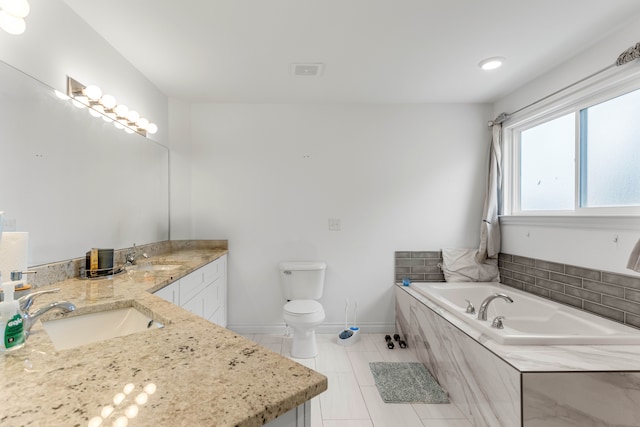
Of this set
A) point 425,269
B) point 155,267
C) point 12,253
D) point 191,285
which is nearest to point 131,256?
point 155,267

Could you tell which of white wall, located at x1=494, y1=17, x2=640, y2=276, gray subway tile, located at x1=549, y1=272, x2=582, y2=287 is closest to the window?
white wall, located at x1=494, y1=17, x2=640, y2=276

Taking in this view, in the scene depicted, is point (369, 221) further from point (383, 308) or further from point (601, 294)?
point (601, 294)

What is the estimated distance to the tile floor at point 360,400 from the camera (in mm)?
1735

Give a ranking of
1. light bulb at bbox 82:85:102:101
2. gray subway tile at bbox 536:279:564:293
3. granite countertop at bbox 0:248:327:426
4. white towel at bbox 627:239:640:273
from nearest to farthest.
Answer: granite countertop at bbox 0:248:327:426
white towel at bbox 627:239:640:273
light bulb at bbox 82:85:102:101
gray subway tile at bbox 536:279:564:293

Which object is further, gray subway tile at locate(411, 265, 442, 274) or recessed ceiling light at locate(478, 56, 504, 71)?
gray subway tile at locate(411, 265, 442, 274)

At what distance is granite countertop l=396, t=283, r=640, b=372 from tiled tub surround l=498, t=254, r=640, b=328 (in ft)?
1.16

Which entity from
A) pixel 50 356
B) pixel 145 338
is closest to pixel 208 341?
pixel 145 338

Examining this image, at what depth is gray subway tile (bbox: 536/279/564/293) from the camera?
220 centimetres

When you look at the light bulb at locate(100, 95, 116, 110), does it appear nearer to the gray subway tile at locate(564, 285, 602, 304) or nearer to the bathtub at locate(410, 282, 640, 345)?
the bathtub at locate(410, 282, 640, 345)

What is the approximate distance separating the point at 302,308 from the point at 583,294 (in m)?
2.03

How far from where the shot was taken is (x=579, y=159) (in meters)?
2.13

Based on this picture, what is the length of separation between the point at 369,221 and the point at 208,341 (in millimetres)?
2369

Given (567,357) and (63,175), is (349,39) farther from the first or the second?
(567,357)

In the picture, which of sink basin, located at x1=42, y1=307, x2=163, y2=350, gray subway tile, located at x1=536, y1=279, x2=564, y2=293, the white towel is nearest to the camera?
sink basin, located at x1=42, y1=307, x2=163, y2=350
